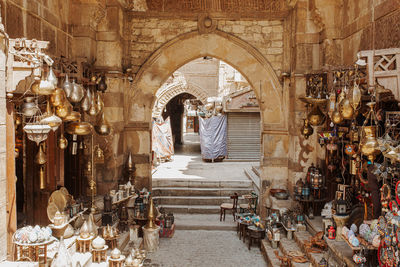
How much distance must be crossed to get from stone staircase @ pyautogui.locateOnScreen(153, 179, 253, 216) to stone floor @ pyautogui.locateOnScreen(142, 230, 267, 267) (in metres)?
1.37

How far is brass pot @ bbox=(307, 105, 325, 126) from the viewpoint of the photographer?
20.7ft

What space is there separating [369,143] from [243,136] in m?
12.3

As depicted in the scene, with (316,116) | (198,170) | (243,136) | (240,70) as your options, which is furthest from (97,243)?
(243,136)

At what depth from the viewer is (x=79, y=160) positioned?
276 inches

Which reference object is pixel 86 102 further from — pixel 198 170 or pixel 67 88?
pixel 198 170

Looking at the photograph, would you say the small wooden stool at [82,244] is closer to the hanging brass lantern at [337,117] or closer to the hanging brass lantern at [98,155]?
the hanging brass lantern at [98,155]

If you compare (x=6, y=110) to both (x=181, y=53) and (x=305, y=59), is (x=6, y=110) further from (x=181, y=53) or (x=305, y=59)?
(x=305, y=59)

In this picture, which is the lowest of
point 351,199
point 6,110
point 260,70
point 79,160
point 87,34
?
point 351,199

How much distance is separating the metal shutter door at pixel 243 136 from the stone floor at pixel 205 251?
792cm

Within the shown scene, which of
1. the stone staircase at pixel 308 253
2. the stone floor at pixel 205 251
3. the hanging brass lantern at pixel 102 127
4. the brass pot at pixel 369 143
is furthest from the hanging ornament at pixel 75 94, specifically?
the stone staircase at pixel 308 253

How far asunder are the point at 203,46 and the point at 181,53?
20.5 inches

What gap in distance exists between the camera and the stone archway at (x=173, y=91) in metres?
17.4

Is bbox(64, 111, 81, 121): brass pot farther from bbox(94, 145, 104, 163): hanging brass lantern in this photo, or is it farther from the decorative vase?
Answer: bbox(94, 145, 104, 163): hanging brass lantern

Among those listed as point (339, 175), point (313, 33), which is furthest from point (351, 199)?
point (313, 33)
